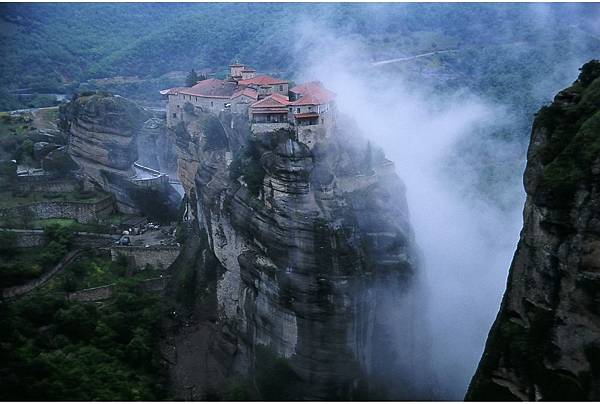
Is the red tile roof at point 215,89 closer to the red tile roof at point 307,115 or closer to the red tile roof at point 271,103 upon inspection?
the red tile roof at point 271,103

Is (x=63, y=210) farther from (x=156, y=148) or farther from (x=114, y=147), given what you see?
(x=156, y=148)

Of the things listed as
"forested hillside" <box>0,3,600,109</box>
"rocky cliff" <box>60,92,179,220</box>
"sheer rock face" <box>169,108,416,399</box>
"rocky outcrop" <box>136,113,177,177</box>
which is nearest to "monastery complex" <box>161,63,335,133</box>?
"sheer rock face" <box>169,108,416,399</box>

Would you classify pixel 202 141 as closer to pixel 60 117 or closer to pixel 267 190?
pixel 267 190

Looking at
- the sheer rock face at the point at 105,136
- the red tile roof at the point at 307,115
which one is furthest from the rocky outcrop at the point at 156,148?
the red tile roof at the point at 307,115

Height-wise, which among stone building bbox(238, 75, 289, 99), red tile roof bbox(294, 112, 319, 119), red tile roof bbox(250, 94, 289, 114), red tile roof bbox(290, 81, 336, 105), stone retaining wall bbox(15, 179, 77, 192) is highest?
stone building bbox(238, 75, 289, 99)

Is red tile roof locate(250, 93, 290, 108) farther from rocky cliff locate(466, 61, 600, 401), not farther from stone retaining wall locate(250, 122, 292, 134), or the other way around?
rocky cliff locate(466, 61, 600, 401)

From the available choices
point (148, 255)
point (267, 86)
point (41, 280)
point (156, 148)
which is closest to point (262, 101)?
point (267, 86)

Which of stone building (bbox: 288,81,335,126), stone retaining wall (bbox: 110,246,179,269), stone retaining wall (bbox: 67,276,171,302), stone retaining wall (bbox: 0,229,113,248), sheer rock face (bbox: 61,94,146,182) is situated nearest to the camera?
stone building (bbox: 288,81,335,126)
